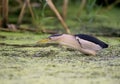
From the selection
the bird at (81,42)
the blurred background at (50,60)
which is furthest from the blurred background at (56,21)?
the bird at (81,42)

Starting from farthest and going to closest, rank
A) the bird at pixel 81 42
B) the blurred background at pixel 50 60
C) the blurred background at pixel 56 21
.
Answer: the blurred background at pixel 56 21 → the bird at pixel 81 42 → the blurred background at pixel 50 60

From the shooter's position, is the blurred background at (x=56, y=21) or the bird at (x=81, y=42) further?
the blurred background at (x=56, y=21)

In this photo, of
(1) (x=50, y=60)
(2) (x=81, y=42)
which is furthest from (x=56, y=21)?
(1) (x=50, y=60)

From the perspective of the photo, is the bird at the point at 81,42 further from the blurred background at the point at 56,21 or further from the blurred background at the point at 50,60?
the blurred background at the point at 56,21

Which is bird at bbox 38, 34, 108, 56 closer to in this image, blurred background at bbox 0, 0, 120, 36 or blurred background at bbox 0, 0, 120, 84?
blurred background at bbox 0, 0, 120, 84

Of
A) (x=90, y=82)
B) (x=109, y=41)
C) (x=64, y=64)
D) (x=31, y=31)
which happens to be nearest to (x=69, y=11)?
(x=31, y=31)

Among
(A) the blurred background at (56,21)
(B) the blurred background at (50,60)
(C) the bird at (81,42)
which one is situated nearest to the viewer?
(B) the blurred background at (50,60)

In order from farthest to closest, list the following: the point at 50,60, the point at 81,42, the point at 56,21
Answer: the point at 56,21, the point at 81,42, the point at 50,60

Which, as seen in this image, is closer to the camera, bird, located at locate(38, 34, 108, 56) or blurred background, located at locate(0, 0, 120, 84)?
blurred background, located at locate(0, 0, 120, 84)

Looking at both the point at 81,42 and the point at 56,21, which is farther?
the point at 56,21

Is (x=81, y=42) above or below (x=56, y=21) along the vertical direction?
above

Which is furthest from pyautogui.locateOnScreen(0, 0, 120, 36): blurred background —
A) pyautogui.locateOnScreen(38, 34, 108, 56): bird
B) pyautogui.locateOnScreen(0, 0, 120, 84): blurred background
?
pyautogui.locateOnScreen(38, 34, 108, 56): bird

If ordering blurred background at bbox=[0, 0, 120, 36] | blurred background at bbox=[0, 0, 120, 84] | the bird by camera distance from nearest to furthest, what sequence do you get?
1. blurred background at bbox=[0, 0, 120, 84]
2. the bird
3. blurred background at bbox=[0, 0, 120, 36]

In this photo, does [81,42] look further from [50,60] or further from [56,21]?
[56,21]
